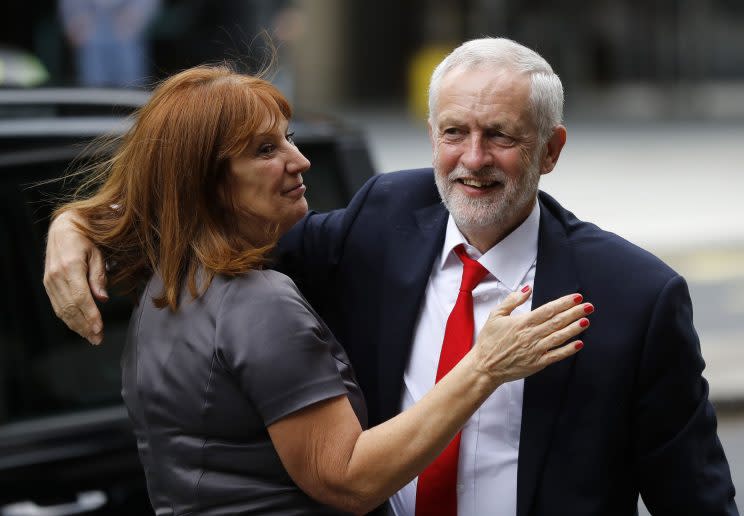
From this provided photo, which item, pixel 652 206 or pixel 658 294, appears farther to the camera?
pixel 652 206

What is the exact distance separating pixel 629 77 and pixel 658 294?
71.0 feet

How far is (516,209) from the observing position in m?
2.71

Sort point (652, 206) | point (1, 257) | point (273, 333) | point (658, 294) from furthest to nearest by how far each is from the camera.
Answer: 1. point (652, 206)
2. point (1, 257)
3. point (658, 294)
4. point (273, 333)

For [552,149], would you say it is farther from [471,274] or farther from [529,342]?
[529,342]

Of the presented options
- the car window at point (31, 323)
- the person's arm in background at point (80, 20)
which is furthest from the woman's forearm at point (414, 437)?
the person's arm in background at point (80, 20)

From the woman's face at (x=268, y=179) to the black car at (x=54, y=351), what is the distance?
2.83ft

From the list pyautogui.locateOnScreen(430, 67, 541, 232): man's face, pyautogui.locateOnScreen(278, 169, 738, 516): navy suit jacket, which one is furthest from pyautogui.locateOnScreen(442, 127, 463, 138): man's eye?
pyautogui.locateOnScreen(278, 169, 738, 516): navy suit jacket

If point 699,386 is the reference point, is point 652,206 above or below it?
below

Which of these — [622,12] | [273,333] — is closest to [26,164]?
[273,333]

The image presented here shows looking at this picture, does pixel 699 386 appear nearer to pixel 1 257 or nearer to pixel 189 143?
pixel 189 143

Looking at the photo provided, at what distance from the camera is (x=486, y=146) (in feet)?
8.70

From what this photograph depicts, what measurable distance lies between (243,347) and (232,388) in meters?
0.09

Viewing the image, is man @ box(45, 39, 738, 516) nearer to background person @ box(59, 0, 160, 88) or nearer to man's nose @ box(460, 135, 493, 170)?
man's nose @ box(460, 135, 493, 170)

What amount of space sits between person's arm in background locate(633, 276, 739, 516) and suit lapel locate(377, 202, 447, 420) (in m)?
0.52
